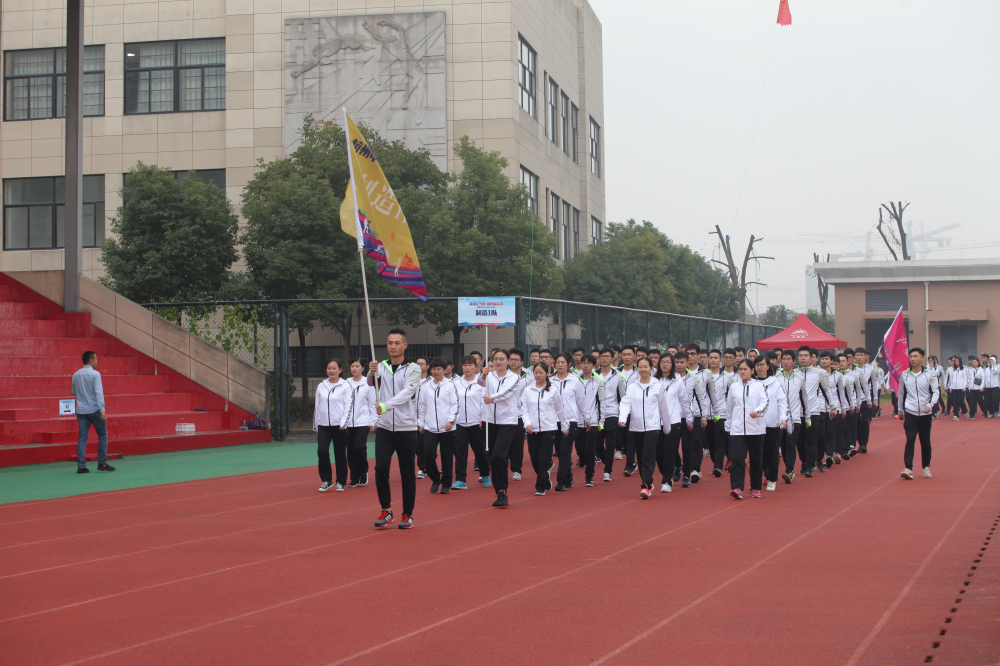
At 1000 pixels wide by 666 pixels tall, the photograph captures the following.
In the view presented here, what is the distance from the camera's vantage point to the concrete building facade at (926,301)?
45.6 m

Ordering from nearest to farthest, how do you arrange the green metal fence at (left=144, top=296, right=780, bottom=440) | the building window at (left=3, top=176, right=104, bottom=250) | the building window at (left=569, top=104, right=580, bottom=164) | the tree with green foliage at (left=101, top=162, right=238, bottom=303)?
1. the green metal fence at (left=144, top=296, right=780, bottom=440)
2. the tree with green foliage at (left=101, top=162, right=238, bottom=303)
3. the building window at (left=3, top=176, right=104, bottom=250)
4. the building window at (left=569, top=104, right=580, bottom=164)

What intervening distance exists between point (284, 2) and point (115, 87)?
7521 millimetres

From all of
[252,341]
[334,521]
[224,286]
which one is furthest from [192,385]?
[334,521]

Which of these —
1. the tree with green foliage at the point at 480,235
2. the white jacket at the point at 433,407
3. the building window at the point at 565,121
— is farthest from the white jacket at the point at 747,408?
the building window at the point at 565,121

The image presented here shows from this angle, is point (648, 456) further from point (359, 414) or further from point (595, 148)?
point (595, 148)

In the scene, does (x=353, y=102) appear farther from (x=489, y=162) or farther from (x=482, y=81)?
(x=489, y=162)

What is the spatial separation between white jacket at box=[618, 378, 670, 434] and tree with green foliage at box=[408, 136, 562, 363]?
1777cm

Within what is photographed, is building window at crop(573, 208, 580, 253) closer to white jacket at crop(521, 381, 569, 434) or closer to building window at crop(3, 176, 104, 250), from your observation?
building window at crop(3, 176, 104, 250)

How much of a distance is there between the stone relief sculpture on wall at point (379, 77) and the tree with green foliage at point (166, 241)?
8.53 m

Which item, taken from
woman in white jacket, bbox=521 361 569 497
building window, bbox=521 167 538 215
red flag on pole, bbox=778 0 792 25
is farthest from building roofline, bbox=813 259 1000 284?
woman in white jacket, bbox=521 361 569 497

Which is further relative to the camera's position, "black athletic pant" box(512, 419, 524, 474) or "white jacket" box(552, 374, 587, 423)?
"black athletic pant" box(512, 419, 524, 474)

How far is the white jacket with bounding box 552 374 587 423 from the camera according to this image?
12906 mm

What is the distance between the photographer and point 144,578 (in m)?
7.41

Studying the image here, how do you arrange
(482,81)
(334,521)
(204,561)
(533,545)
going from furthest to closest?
(482,81)
(334,521)
(533,545)
(204,561)
